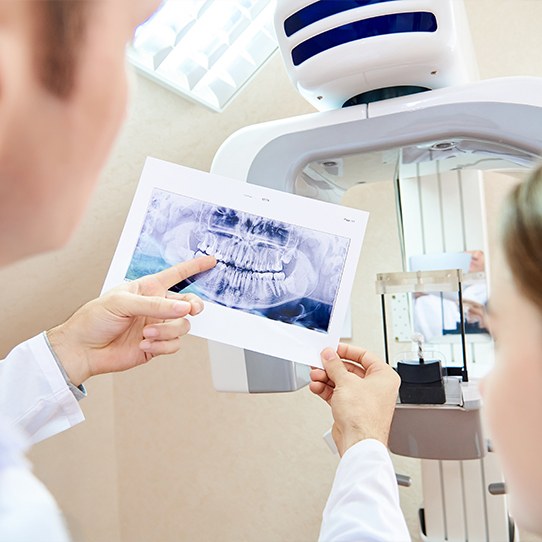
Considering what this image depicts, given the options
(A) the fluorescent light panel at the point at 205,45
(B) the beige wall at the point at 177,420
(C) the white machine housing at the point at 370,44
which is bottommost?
(B) the beige wall at the point at 177,420

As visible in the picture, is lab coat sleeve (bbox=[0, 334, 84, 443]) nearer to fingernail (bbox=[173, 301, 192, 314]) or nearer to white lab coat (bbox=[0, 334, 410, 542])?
white lab coat (bbox=[0, 334, 410, 542])

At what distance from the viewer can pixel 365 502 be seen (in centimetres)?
76

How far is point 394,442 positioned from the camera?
41.6 inches

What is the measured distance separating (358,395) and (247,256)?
290 mm

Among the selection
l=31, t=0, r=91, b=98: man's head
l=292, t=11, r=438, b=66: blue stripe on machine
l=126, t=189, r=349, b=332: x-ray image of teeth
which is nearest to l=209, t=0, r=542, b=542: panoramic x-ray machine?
l=292, t=11, r=438, b=66: blue stripe on machine

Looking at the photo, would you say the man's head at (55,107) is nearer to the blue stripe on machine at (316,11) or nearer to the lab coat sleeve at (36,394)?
the blue stripe on machine at (316,11)

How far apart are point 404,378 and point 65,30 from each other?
0.82 meters

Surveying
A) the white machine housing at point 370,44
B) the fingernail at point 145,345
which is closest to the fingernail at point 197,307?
the fingernail at point 145,345

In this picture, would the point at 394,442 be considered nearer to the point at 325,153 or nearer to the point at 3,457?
the point at 325,153

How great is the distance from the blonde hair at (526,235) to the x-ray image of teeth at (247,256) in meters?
0.40

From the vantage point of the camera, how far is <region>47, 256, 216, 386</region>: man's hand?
95 cm

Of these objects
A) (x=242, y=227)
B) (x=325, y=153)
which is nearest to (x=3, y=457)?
(x=242, y=227)

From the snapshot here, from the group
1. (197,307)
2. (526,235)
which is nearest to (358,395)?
(197,307)

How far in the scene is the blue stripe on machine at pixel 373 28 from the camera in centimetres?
89
